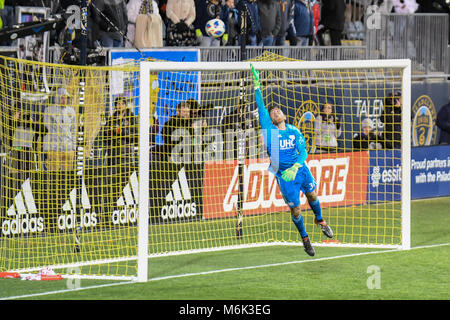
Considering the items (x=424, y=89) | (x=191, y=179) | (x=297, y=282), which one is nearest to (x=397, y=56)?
(x=424, y=89)

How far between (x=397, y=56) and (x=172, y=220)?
318 inches

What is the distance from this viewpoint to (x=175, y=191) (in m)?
15.5

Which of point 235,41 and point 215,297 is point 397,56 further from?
point 215,297

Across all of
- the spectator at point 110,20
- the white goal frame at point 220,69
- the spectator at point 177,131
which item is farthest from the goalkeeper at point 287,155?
the spectator at point 110,20

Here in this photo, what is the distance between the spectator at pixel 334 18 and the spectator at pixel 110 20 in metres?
5.90

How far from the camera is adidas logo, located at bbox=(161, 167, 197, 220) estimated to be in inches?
605

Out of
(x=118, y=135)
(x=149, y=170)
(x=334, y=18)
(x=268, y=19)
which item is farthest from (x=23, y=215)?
(x=334, y=18)

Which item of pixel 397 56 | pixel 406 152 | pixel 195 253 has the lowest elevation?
pixel 195 253

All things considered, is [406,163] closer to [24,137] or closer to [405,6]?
[24,137]

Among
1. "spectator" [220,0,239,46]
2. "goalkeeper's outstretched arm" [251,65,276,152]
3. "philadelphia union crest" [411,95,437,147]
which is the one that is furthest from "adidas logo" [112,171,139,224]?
"philadelphia union crest" [411,95,437,147]

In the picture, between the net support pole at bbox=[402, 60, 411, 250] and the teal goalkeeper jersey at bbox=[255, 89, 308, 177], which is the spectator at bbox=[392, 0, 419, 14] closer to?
the net support pole at bbox=[402, 60, 411, 250]

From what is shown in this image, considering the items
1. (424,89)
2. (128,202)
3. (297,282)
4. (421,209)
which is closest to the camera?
(297,282)

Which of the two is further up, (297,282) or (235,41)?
(235,41)

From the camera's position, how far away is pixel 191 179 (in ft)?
51.3
